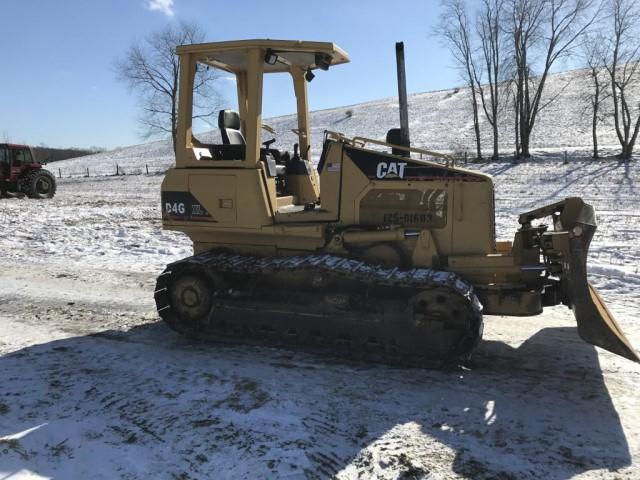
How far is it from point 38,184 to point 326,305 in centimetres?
2131

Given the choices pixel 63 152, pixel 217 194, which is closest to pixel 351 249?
pixel 217 194

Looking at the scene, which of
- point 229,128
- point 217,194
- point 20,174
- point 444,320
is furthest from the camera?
point 20,174

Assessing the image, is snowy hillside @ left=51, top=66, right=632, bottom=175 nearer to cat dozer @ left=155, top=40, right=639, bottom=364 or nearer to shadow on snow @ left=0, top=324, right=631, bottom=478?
cat dozer @ left=155, top=40, right=639, bottom=364

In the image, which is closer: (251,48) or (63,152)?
(251,48)

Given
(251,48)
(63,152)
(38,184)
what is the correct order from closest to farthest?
(251,48) < (38,184) < (63,152)

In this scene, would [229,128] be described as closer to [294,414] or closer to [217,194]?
[217,194]

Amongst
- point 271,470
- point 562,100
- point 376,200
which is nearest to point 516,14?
point 562,100

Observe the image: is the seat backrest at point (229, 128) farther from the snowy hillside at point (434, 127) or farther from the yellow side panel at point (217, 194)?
the snowy hillside at point (434, 127)

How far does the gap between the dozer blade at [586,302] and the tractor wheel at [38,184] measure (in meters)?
22.5

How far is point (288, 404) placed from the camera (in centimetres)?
414

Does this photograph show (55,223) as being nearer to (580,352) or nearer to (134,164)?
(580,352)

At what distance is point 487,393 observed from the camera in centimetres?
438

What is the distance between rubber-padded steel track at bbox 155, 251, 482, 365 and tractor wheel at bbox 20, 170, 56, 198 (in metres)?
19.6

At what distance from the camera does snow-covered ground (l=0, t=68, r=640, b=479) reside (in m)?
3.42
